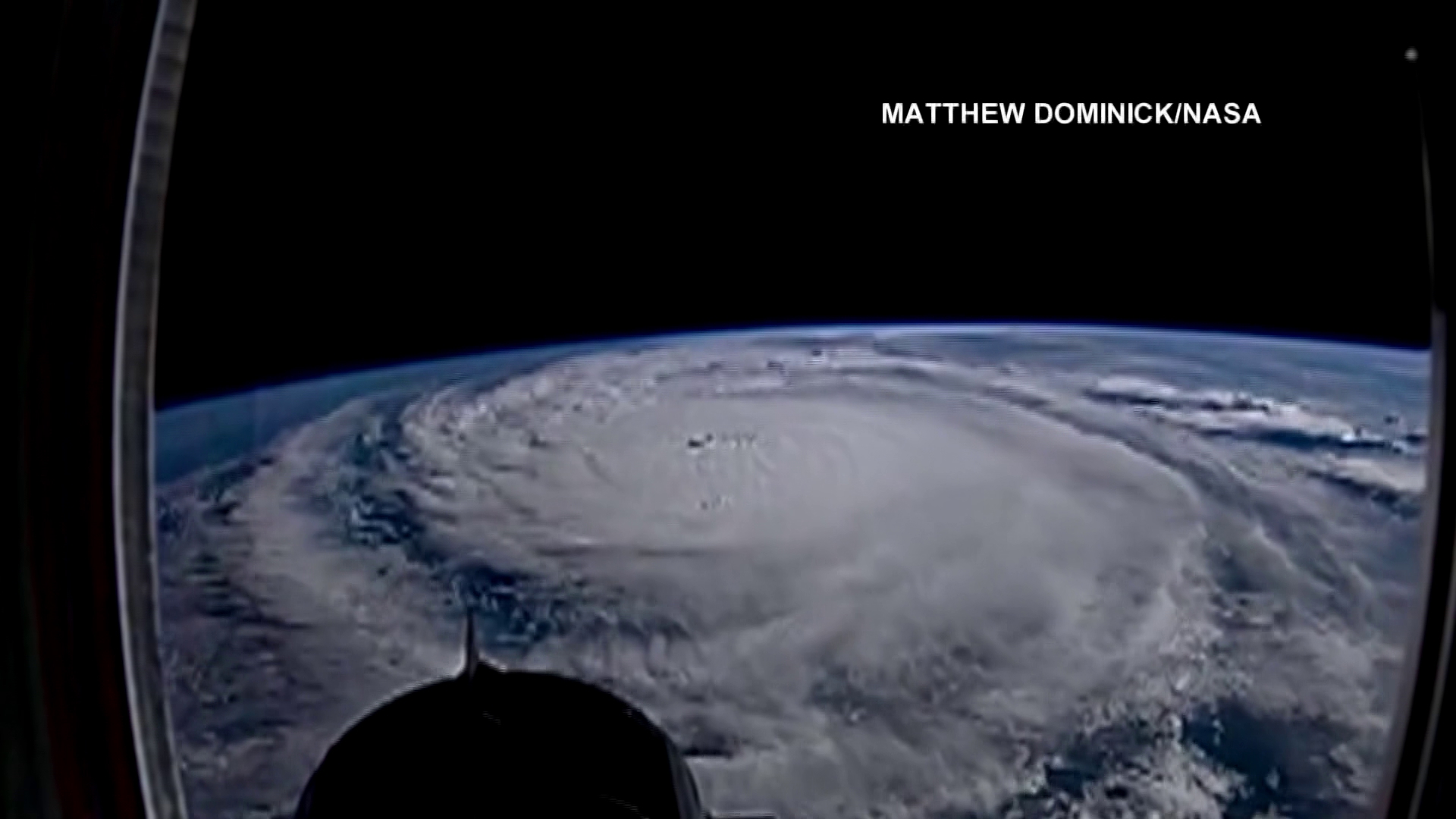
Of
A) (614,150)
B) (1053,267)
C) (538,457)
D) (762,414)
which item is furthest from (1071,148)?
(538,457)

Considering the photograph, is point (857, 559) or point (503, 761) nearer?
point (503, 761)

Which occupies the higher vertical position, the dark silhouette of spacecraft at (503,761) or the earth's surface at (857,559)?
the dark silhouette of spacecraft at (503,761)

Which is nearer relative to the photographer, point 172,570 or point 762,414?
point 172,570

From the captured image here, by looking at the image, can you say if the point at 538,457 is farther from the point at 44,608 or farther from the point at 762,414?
the point at 44,608

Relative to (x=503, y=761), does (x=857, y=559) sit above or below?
below
